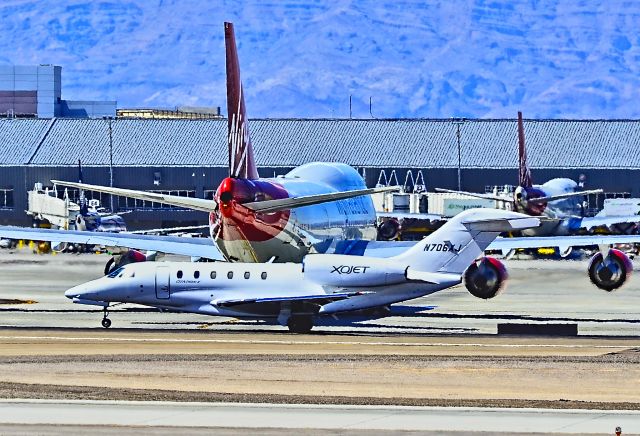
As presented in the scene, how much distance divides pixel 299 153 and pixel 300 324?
111 m

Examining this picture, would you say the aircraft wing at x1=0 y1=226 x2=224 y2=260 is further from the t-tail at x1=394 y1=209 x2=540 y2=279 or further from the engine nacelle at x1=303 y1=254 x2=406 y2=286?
the t-tail at x1=394 y1=209 x2=540 y2=279

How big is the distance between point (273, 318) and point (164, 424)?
27957mm

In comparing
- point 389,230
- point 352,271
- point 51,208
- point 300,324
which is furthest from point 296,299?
point 51,208

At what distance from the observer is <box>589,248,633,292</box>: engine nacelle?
6950 centimetres

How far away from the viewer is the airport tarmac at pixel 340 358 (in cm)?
4159

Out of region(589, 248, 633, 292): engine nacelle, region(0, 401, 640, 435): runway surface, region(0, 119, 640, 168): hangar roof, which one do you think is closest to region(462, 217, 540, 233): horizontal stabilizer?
region(589, 248, 633, 292): engine nacelle

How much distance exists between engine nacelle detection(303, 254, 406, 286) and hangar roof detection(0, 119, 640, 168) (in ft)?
346

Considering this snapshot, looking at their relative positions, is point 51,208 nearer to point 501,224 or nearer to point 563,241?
point 563,241

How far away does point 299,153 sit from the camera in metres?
172

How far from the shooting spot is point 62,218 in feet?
480

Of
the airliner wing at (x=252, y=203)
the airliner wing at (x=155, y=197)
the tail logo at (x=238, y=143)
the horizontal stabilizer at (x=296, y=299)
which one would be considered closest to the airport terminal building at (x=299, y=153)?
the tail logo at (x=238, y=143)

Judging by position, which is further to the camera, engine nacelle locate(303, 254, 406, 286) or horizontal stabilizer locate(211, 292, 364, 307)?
engine nacelle locate(303, 254, 406, 286)

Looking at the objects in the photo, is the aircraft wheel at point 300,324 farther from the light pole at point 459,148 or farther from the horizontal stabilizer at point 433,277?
the light pole at point 459,148

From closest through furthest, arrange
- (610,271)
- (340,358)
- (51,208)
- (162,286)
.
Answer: (340,358)
(162,286)
(610,271)
(51,208)
